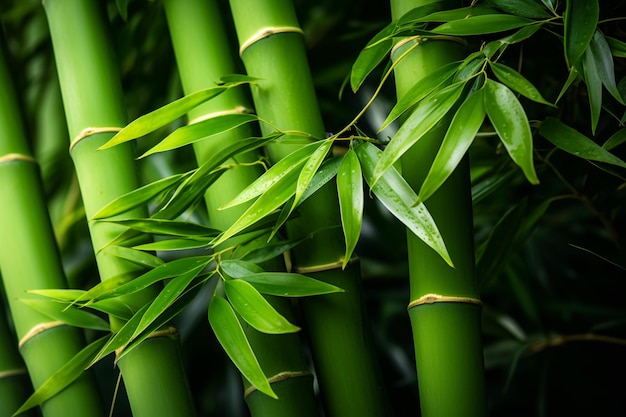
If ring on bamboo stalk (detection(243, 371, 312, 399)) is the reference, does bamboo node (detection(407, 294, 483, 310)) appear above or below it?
above

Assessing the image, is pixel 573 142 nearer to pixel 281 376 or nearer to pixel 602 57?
pixel 602 57

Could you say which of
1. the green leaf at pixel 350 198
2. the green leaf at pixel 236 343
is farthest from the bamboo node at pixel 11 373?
the green leaf at pixel 350 198

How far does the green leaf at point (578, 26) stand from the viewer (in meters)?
0.57

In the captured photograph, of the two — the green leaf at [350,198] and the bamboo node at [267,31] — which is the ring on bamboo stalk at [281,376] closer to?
the green leaf at [350,198]

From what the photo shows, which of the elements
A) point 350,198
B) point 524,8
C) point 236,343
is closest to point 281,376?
point 236,343

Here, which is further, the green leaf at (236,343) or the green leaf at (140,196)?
the green leaf at (140,196)

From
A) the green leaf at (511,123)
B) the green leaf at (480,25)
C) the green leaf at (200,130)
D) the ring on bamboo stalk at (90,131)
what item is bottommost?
the green leaf at (511,123)

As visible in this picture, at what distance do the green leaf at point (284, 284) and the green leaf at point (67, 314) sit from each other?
0.22 m

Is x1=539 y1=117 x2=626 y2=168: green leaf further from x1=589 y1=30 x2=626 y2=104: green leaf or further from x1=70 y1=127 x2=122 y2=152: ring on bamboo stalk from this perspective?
x1=70 y1=127 x2=122 y2=152: ring on bamboo stalk

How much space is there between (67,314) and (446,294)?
44 centimetres

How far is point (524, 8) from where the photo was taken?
648mm

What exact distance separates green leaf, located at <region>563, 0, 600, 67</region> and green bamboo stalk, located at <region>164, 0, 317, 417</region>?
1.23ft

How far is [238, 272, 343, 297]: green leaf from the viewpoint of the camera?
26.0 inches

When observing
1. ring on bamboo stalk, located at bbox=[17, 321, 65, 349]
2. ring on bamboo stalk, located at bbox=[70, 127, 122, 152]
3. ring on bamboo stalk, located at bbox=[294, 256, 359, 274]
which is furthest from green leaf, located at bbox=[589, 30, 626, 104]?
ring on bamboo stalk, located at bbox=[17, 321, 65, 349]
